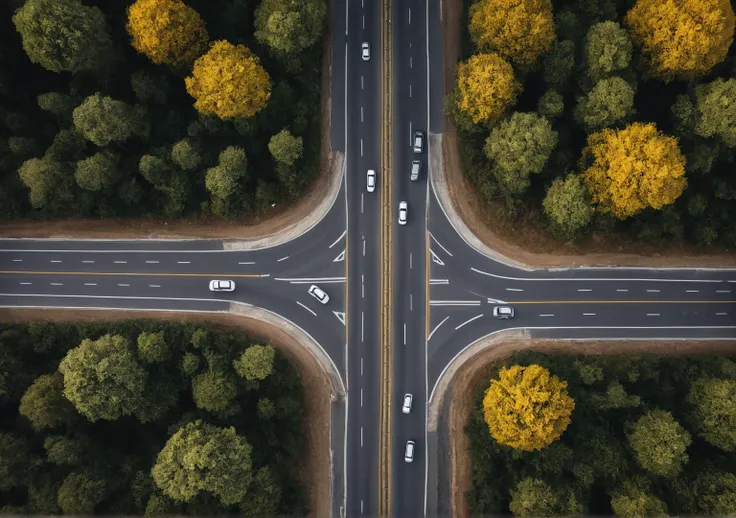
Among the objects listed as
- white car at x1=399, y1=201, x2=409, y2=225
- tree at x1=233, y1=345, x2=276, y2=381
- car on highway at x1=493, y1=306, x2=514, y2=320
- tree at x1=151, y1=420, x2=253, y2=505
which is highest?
white car at x1=399, y1=201, x2=409, y2=225

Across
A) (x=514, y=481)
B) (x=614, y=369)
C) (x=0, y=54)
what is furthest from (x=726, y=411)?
(x=0, y=54)

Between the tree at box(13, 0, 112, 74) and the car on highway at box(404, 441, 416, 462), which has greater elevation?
the tree at box(13, 0, 112, 74)

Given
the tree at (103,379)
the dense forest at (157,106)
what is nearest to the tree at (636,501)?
the dense forest at (157,106)

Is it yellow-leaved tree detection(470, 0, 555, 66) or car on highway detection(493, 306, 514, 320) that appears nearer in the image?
yellow-leaved tree detection(470, 0, 555, 66)

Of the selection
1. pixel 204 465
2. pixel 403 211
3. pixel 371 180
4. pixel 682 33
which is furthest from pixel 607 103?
pixel 204 465

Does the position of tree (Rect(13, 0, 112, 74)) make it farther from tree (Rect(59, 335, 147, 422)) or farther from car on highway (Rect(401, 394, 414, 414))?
car on highway (Rect(401, 394, 414, 414))

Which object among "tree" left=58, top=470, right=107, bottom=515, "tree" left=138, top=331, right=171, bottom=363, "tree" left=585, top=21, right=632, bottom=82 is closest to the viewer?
"tree" left=58, top=470, right=107, bottom=515

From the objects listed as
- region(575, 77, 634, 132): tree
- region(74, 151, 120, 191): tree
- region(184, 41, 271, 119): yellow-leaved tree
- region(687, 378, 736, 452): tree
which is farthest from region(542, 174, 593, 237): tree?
region(74, 151, 120, 191): tree
